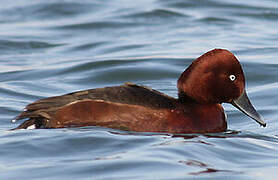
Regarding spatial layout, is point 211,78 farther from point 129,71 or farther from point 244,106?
point 129,71

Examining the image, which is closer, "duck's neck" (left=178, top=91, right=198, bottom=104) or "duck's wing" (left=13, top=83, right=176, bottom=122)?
"duck's wing" (left=13, top=83, right=176, bottom=122)

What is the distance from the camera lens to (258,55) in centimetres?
1211

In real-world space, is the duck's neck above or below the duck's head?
below

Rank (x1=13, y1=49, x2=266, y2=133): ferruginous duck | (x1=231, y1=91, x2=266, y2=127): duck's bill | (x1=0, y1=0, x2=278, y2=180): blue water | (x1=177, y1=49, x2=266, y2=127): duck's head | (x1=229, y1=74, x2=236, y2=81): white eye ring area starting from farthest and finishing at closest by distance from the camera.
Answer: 1. (x1=231, y1=91, x2=266, y2=127): duck's bill
2. (x1=229, y1=74, x2=236, y2=81): white eye ring area
3. (x1=177, y1=49, x2=266, y2=127): duck's head
4. (x1=13, y1=49, x2=266, y2=133): ferruginous duck
5. (x1=0, y1=0, x2=278, y2=180): blue water

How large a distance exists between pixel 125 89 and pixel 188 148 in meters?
0.93

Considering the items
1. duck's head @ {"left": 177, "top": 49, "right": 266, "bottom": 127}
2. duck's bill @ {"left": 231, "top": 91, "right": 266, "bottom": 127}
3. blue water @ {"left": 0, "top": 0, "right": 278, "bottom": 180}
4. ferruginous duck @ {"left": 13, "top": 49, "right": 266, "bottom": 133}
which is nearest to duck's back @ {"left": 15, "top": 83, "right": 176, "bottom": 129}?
ferruginous duck @ {"left": 13, "top": 49, "right": 266, "bottom": 133}

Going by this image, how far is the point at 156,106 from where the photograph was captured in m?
6.48

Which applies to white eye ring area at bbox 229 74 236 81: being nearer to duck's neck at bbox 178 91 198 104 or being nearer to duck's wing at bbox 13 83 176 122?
duck's neck at bbox 178 91 198 104

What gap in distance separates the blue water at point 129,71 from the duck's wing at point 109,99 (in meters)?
0.20

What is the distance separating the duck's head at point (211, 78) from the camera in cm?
673

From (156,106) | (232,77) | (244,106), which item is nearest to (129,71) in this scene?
(244,106)

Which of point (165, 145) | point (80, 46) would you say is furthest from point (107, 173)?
point (80, 46)

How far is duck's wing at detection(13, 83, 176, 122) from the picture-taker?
6.47m

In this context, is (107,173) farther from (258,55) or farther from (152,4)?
(152,4)
